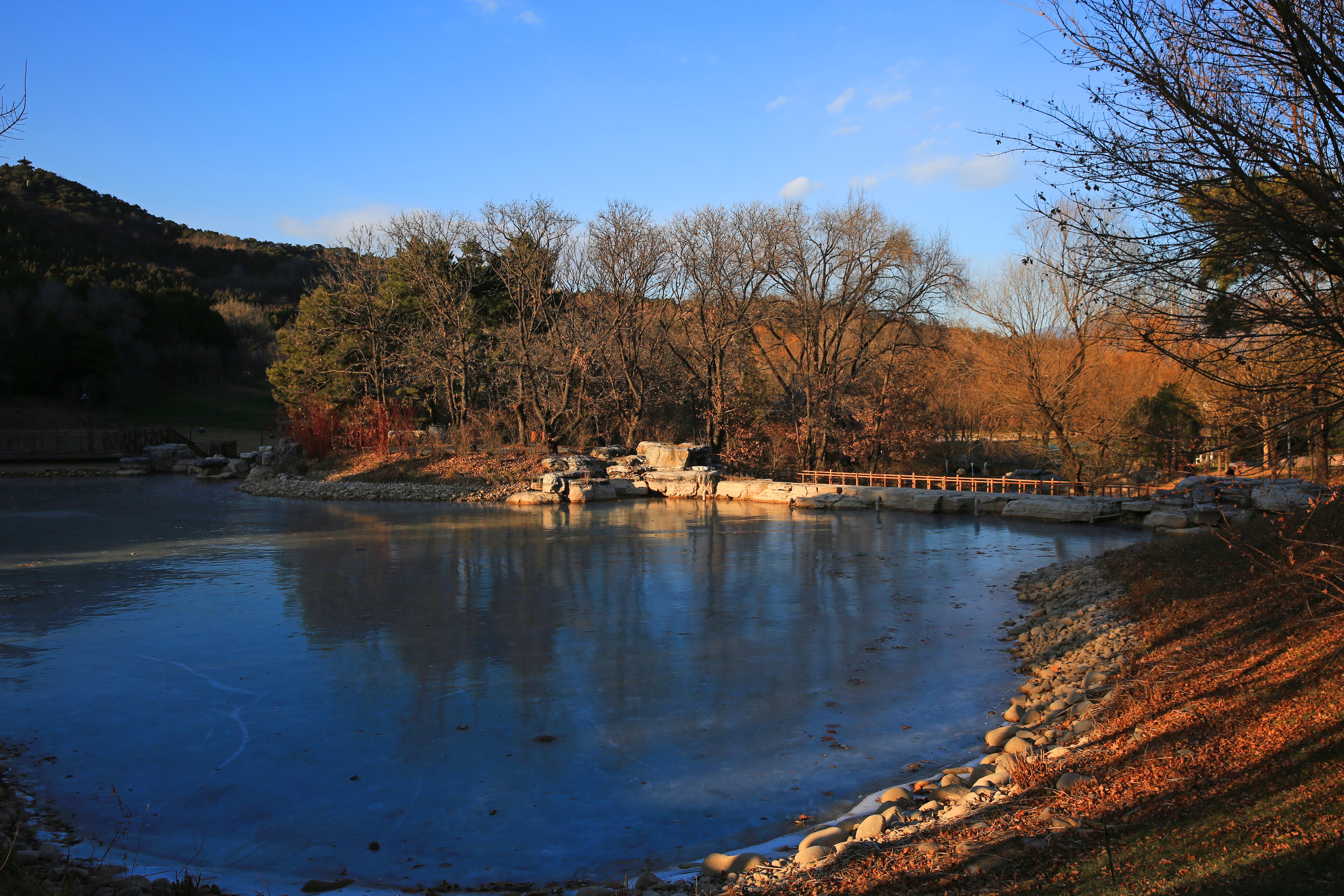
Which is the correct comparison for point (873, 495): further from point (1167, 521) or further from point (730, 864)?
point (730, 864)

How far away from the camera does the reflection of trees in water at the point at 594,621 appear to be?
713cm

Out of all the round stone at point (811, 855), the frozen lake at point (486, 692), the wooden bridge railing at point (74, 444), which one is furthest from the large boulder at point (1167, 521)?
the wooden bridge railing at point (74, 444)

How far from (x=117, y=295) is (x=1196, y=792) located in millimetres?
67144

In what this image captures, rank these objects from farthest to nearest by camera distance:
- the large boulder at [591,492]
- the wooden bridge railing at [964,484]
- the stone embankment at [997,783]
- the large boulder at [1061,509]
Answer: the large boulder at [591,492] < the wooden bridge railing at [964,484] < the large boulder at [1061,509] < the stone embankment at [997,783]

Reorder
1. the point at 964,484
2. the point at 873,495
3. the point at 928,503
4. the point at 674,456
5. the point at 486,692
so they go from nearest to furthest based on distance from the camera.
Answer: the point at 486,692 < the point at 928,503 < the point at 873,495 < the point at 964,484 < the point at 674,456

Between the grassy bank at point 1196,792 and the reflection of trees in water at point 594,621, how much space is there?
2.57 m

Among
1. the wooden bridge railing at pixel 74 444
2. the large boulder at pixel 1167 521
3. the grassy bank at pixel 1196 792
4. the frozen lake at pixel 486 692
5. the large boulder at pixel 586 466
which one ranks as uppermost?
the wooden bridge railing at pixel 74 444

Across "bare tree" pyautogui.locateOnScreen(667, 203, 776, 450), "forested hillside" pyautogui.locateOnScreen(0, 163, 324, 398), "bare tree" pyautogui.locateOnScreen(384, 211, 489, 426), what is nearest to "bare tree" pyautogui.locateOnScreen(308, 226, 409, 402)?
"bare tree" pyautogui.locateOnScreen(384, 211, 489, 426)

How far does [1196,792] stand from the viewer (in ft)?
13.6

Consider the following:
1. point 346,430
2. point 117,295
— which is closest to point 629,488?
point 346,430

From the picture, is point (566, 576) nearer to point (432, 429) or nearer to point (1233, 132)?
point (1233, 132)

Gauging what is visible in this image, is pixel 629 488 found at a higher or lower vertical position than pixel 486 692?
higher

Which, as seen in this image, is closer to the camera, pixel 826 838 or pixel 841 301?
pixel 826 838

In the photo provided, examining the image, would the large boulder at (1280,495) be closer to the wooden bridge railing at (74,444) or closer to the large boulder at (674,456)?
the large boulder at (674,456)
